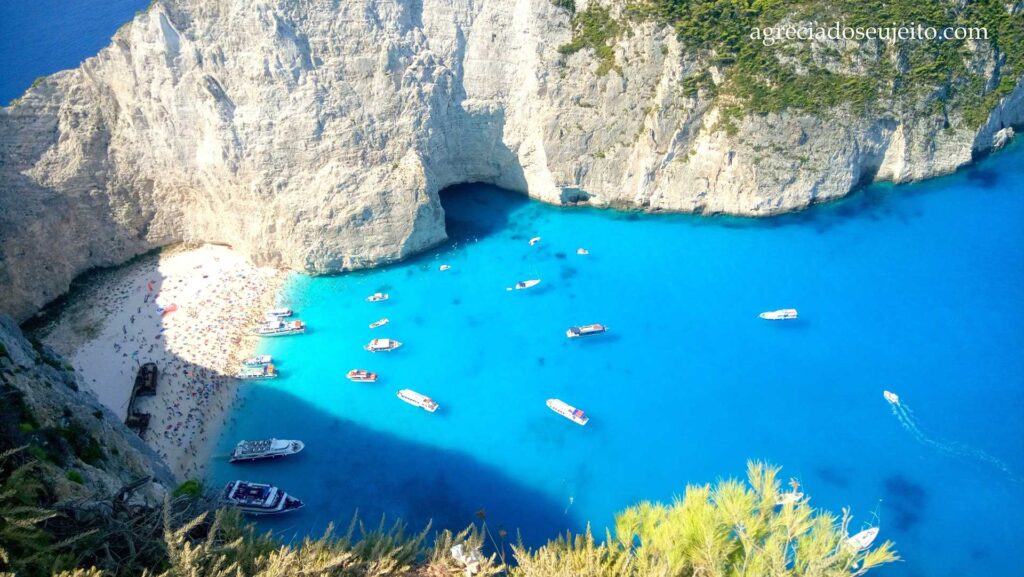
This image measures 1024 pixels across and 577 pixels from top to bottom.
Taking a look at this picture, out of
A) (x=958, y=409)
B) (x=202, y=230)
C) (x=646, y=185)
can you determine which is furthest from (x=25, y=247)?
(x=958, y=409)

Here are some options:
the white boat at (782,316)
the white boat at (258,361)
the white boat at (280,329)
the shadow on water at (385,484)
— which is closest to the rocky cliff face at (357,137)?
the white boat at (280,329)

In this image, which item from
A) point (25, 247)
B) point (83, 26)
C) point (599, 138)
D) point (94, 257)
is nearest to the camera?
point (25, 247)

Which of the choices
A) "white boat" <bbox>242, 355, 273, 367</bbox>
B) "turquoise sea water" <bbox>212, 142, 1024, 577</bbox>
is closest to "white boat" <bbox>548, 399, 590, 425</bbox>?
"turquoise sea water" <bbox>212, 142, 1024, 577</bbox>

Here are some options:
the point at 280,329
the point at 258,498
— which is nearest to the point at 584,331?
the point at 280,329

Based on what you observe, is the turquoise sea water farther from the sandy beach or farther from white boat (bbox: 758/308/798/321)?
the sandy beach

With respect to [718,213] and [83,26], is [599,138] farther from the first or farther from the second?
[83,26]

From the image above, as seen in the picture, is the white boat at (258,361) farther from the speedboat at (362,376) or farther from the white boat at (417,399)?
the white boat at (417,399)
